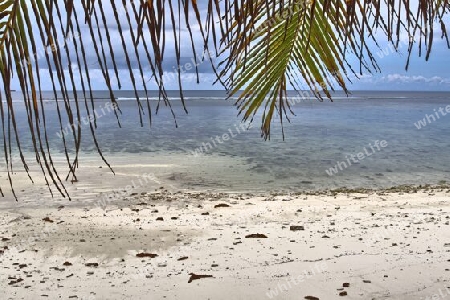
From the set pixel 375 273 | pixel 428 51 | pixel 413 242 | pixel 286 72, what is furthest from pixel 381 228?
pixel 428 51

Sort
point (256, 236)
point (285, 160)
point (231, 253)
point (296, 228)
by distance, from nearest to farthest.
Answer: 1. point (231, 253)
2. point (256, 236)
3. point (296, 228)
4. point (285, 160)

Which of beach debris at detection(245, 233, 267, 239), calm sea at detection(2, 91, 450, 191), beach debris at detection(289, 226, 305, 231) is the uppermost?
beach debris at detection(245, 233, 267, 239)

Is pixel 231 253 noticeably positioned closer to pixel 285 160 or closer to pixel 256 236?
pixel 256 236

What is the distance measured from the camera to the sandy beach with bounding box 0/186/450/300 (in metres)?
4.84

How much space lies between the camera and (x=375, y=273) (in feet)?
16.4

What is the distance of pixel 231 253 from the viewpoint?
19.4 ft

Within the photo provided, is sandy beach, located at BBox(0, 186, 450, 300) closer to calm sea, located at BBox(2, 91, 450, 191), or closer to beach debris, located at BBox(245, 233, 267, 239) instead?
beach debris, located at BBox(245, 233, 267, 239)

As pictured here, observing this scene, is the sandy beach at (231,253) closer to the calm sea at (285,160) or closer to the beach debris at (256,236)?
the beach debris at (256,236)

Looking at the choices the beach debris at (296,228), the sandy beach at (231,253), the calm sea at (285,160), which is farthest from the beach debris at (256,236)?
the calm sea at (285,160)

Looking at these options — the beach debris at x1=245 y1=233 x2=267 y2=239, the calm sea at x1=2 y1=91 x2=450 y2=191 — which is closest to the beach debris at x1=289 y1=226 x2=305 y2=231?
the beach debris at x1=245 y1=233 x2=267 y2=239

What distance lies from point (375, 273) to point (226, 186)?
9142 mm

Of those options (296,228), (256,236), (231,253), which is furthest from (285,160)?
(231,253)

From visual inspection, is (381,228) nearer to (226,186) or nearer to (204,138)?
(226,186)

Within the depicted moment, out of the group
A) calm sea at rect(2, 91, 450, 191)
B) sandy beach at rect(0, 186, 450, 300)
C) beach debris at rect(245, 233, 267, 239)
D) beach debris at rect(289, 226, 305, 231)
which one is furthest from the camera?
calm sea at rect(2, 91, 450, 191)
